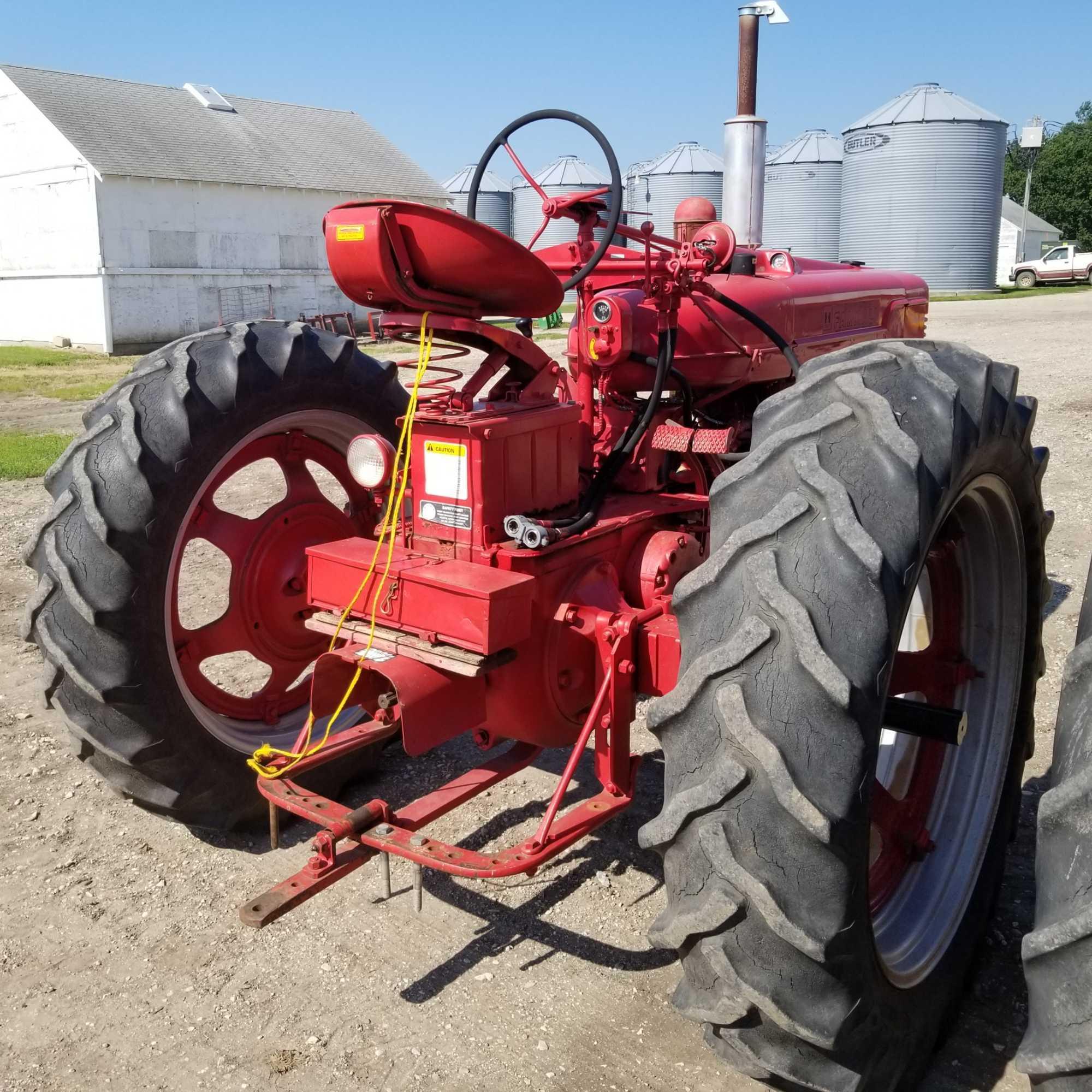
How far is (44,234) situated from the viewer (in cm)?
2555

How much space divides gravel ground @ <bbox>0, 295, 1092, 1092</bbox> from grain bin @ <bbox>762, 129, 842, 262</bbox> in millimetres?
38584

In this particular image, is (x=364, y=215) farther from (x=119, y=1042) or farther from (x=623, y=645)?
(x=119, y=1042)

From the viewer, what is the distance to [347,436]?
394 cm

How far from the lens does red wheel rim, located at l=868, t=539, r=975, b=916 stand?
2938mm

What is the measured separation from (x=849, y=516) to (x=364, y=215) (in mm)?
1439

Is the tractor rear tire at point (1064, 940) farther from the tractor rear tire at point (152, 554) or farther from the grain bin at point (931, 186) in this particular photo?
the grain bin at point (931, 186)

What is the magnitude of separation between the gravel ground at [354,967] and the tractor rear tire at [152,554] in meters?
0.37

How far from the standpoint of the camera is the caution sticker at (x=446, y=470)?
304 centimetres

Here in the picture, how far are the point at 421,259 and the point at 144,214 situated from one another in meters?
25.4

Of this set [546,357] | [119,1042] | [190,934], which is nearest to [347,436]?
[546,357]

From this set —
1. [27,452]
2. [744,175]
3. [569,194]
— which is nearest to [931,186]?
[744,175]

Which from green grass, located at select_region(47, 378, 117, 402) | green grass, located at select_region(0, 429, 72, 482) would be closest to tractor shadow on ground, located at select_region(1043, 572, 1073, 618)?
green grass, located at select_region(0, 429, 72, 482)

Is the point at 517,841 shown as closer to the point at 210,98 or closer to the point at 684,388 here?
the point at 684,388

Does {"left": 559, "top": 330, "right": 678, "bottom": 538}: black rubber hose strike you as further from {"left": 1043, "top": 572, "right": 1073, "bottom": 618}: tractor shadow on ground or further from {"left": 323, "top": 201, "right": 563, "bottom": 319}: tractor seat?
{"left": 1043, "top": 572, "right": 1073, "bottom": 618}: tractor shadow on ground
